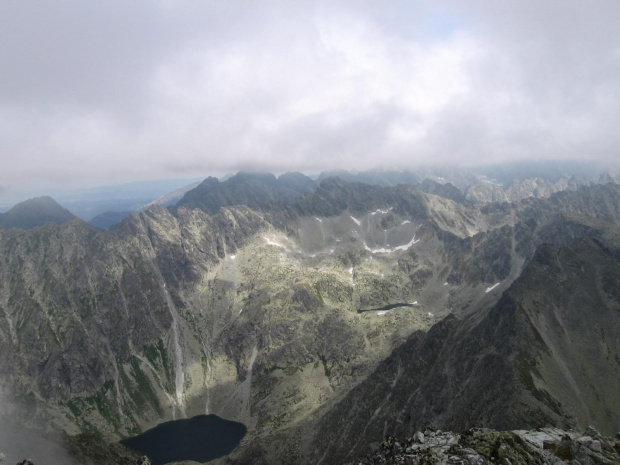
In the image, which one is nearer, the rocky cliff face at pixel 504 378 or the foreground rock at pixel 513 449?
the foreground rock at pixel 513 449

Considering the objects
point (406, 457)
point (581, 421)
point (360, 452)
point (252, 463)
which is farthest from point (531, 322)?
point (252, 463)

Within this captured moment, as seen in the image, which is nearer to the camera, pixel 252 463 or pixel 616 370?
pixel 616 370

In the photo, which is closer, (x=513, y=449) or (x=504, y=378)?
(x=513, y=449)

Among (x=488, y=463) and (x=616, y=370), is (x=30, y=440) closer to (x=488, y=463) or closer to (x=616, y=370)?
(x=488, y=463)

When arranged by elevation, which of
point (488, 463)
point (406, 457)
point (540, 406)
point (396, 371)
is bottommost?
point (396, 371)

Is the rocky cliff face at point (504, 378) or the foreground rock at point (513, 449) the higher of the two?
the foreground rock at point (513, 449)

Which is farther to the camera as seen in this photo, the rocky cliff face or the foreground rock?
the rocky cliff face

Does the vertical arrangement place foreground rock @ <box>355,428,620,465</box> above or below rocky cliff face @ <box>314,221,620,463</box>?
above

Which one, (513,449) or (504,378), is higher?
(513,449)
